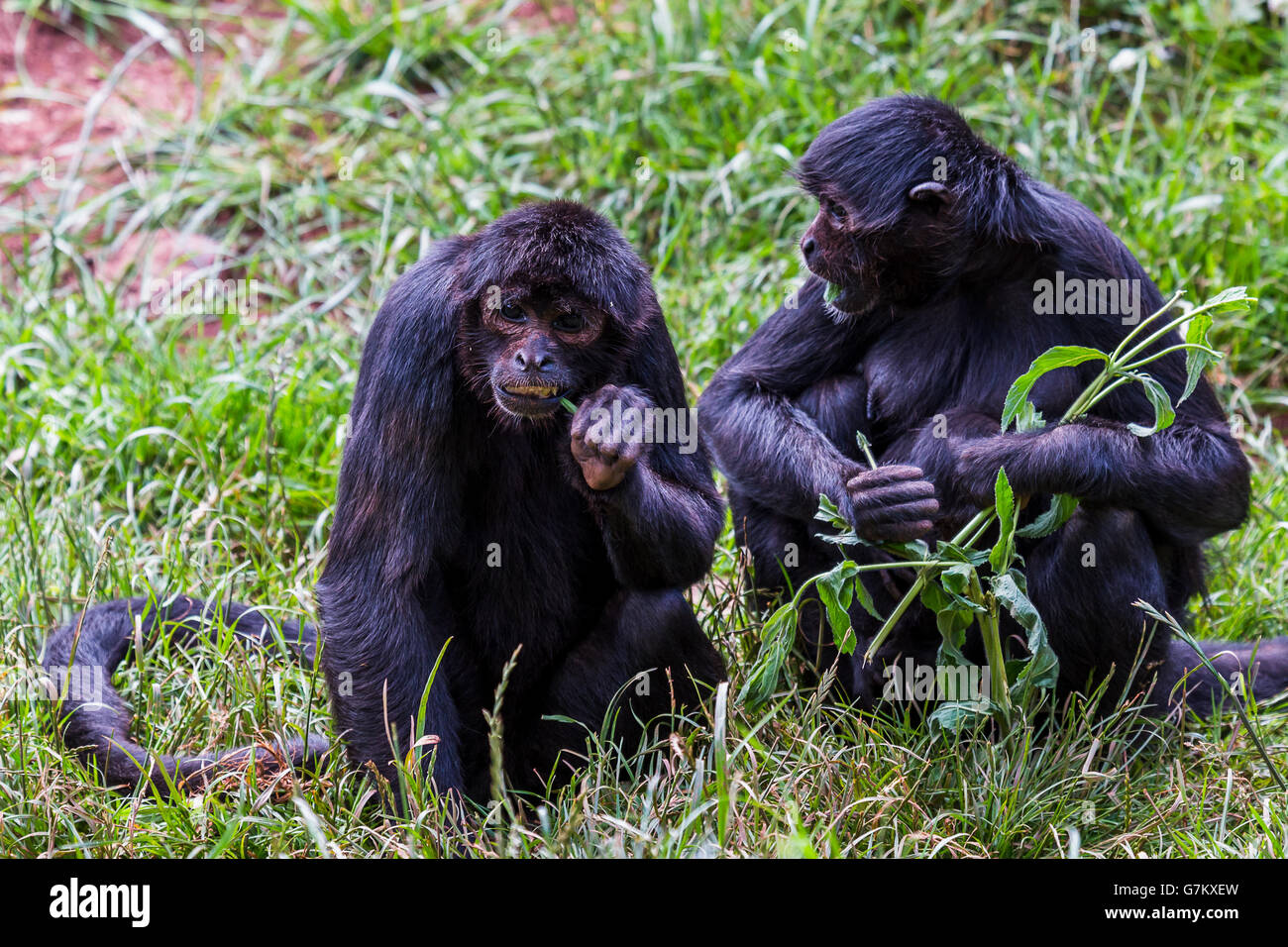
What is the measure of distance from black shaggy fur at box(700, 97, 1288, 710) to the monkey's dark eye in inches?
43.2

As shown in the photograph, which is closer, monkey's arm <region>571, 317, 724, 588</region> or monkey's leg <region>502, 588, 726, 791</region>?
monkey's arm <region>571, 317, 724, 588</region>

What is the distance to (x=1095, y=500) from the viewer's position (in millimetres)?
5672

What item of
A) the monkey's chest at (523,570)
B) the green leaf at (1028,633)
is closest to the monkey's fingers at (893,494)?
the green leaf at (1028,633)

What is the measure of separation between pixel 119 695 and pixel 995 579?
3561 millimetres

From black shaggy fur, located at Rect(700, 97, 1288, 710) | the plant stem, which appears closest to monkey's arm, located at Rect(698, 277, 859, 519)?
black shaggy fur, located at Rect(700, 97, 1288, 710)

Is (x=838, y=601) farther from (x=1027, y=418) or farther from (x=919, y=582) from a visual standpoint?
(x=1027, y=418)

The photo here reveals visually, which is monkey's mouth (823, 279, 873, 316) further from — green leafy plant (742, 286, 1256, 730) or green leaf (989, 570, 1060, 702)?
green leaf (989, 570, 1060, 702)

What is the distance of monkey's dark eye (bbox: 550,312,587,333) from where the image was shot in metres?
5.34

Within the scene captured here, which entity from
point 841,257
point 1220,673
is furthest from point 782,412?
point 1220,673

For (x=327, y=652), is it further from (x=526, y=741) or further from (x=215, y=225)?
(x=215, y=225)

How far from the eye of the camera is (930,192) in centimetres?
584

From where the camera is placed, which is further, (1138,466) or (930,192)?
(930,192)

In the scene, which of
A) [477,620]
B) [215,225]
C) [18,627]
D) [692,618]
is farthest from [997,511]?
[215,225]

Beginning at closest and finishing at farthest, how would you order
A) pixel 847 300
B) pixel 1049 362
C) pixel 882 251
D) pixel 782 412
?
pixel 1049 362
pixel 882 251
pixel 847 300
pixel 782 412
